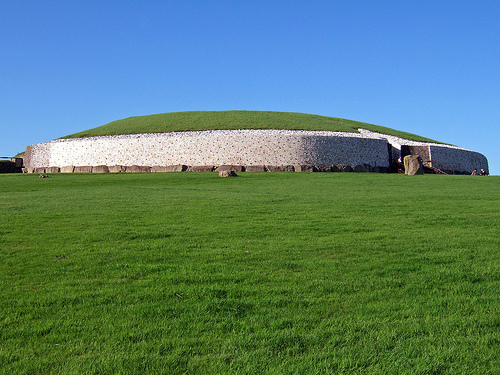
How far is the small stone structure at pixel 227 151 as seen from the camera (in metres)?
39.0

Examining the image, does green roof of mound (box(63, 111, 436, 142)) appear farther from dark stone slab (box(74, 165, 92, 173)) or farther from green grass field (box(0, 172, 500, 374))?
Result: green grass field (box(0, 172, 500, 374))

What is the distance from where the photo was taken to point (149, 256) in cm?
791

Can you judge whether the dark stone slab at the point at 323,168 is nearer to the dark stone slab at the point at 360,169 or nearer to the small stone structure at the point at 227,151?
the small stone structure at the point at 227,151

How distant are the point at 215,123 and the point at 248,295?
4145 cm

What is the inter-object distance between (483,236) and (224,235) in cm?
565

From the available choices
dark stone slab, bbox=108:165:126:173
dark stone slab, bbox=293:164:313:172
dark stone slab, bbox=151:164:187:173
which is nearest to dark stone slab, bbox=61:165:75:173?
dark stone slab, bbox=108:165:126:173

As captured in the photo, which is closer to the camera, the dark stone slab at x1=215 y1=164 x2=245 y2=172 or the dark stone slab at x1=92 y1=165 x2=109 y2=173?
the dark stone slab at x1=215 y1=164 x2=245 y2=172

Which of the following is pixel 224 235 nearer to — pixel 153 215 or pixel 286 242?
pixel 286 242

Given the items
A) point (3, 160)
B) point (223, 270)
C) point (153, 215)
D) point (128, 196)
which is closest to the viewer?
point (223, 270)

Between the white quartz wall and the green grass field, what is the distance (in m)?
27.4

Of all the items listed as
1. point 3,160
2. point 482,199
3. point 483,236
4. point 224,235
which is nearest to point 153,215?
point 224,235

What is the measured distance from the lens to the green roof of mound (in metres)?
44.8

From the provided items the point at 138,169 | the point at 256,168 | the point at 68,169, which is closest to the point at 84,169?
the point at 68,169

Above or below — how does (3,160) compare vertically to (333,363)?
above
